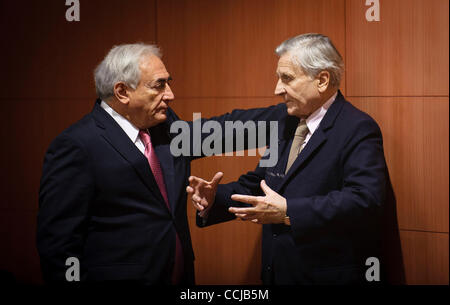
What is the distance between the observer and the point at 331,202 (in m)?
2.06

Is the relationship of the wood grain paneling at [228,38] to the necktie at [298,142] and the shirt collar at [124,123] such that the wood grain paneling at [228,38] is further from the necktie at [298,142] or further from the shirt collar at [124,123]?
the shirt collar at [124,123]

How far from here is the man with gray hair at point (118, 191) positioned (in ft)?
6.84

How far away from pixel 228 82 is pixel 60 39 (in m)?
1.00

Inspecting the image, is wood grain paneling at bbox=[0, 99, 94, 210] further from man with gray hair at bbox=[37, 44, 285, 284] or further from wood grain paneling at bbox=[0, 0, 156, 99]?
man with gray hair at bbox=[37, 44, 285, 284]

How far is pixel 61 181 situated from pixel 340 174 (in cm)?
123

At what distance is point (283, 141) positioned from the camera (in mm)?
2307

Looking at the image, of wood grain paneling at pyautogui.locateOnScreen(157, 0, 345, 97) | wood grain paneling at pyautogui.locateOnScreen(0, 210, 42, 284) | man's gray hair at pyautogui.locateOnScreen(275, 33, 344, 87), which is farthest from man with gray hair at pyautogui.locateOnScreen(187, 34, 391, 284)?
wood grain paneling at pyautogui.locateOnScreen(0, 210, 42, 284)

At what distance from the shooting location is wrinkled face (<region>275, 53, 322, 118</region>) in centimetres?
213

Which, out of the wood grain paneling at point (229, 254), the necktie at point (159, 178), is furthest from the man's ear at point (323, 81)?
the wood grain paneling at point (229, 254)

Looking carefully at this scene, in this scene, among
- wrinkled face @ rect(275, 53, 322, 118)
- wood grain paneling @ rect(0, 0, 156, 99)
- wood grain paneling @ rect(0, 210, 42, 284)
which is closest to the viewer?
wrinkled face @ rect(275, 53, 322, 118)

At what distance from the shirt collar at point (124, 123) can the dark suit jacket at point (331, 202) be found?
2.22 feet

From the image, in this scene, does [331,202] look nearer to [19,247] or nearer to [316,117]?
A: [316,117]

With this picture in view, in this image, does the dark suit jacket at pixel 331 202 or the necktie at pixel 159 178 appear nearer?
the dark suit jacket at pixel 331 202

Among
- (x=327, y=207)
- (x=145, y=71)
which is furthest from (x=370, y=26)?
(x=145, y=71)
